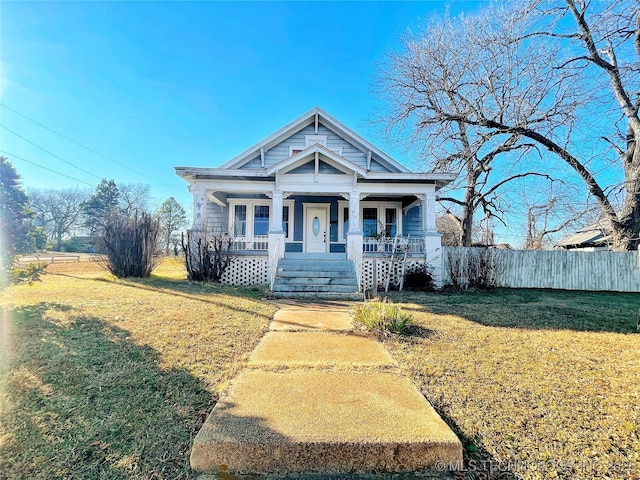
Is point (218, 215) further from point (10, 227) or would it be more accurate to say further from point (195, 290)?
point (10, 227)

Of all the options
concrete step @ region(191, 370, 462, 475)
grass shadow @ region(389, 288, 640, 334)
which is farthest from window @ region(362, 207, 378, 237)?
concrete step @ region(191, 370, 462, 475)

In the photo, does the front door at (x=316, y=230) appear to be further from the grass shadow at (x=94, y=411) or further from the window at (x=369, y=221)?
the grass shadow at (x=94, y=411)

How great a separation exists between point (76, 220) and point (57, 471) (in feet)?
191

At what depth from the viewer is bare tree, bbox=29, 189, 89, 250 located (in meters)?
46.2

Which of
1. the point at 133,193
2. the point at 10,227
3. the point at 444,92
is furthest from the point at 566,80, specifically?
the point at 133,193

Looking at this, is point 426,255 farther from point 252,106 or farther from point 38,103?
point 38,103

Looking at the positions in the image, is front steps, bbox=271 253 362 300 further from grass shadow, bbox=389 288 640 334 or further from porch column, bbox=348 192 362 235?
grass shadow, bbox=389 288 640 334

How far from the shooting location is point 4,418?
92.7 inches

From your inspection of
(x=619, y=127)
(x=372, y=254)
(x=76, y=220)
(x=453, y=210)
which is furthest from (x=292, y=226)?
(x=76, y=220)

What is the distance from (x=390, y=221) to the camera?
47.9 feet

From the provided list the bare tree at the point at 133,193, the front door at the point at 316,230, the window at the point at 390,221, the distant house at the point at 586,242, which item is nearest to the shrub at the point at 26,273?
the front door at the point at 316,230

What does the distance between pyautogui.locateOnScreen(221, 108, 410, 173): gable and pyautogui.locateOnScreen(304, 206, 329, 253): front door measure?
2.60 m

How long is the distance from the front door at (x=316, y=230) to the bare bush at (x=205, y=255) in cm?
400

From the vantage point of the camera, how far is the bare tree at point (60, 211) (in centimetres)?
4625
